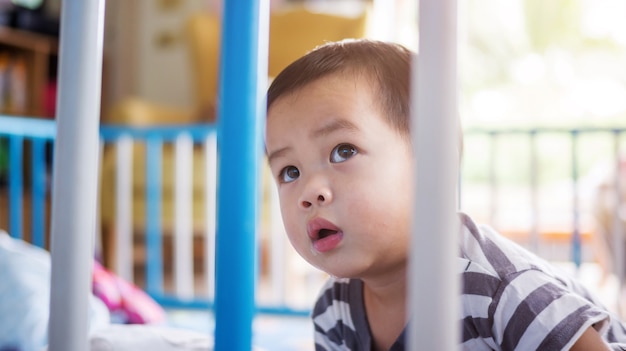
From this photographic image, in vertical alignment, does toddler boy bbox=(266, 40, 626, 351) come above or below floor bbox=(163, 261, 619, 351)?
above

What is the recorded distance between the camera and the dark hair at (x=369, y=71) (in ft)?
1.82

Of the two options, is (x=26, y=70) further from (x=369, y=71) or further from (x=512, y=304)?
(x=512, y=304)

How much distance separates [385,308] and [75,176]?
38cm

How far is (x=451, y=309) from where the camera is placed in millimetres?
280

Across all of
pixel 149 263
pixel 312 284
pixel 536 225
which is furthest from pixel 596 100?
pixel 149 263

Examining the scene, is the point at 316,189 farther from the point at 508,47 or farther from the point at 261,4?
the point at 508,47

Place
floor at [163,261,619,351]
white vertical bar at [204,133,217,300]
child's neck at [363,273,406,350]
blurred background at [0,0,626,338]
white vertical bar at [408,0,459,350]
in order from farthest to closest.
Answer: blurred background at [0,0,626,338]
white vertical bar at [204,133,217,300]
floor at [163,261,619,351]
child's neck at [363,273,406,350]
white vertical bar at [408,0,459,350]

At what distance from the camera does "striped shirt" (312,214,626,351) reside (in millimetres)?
514

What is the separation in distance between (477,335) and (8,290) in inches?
28.9

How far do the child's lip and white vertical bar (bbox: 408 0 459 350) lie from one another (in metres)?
0.23

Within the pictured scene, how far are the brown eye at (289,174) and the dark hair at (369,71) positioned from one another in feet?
0.22

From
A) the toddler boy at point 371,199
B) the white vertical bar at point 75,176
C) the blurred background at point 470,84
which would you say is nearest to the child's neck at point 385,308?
the toddler boy at point 371,199

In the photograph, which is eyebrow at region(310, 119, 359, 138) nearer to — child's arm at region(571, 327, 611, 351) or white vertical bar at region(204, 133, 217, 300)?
child's arm at region(571, 327, 611, 351)

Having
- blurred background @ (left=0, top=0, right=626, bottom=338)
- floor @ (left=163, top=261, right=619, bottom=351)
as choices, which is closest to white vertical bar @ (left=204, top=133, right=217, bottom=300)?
floor @ (left=163, top=261, right=619, bottom=351)
